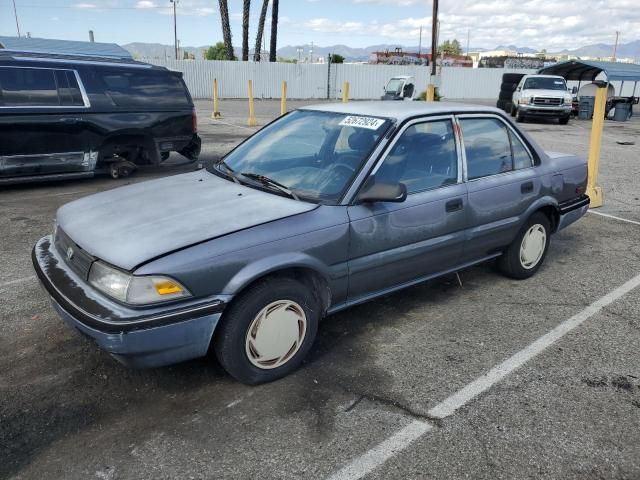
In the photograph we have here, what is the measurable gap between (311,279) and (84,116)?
236 inches

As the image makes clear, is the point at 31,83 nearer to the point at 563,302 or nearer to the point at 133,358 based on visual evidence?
the point at 133,358

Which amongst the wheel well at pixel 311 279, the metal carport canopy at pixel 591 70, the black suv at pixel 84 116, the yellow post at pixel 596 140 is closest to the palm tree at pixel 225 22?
the metal carport canopy at pixel 591 70

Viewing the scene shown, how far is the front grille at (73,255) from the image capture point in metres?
2.84

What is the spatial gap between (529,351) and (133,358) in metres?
2.44

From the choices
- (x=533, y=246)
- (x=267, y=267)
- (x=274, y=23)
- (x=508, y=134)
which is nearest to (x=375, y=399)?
(x=267, y=267)

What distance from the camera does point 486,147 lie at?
13.8 feet

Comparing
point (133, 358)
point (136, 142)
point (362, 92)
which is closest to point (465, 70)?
point (362, 92)

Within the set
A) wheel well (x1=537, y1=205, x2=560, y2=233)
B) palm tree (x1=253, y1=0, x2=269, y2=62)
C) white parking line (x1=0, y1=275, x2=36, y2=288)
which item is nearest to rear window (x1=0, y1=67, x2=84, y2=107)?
white parking line (x1=0, y1=275, x2=36, y2=288)

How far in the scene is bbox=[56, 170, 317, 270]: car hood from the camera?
274 centimetres

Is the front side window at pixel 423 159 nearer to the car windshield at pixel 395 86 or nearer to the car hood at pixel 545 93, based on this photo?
the car hood at pixel 545 93

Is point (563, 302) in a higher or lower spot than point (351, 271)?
lower

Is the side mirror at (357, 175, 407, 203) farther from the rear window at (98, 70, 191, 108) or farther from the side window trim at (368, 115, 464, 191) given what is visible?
the rear window at (98, 70, 191, 108)

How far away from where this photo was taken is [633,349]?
11.7 ft

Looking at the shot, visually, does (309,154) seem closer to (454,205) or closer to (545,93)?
(454,205)
